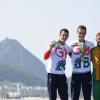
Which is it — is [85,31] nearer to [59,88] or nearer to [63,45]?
[63,45]

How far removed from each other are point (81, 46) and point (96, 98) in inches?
53.3

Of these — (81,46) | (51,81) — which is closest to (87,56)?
(81,46)

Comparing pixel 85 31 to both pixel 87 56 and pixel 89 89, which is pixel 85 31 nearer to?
pixel 87 56

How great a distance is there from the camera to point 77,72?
13492 mm

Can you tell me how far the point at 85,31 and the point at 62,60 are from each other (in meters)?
0.93

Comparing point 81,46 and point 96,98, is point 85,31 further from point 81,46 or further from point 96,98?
point 96,98

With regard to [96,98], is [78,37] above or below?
above

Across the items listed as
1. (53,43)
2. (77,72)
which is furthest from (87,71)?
(53,43)

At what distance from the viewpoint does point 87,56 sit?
43.9 ft

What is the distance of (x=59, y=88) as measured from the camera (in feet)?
44.4

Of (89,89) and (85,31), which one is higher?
(85,31)

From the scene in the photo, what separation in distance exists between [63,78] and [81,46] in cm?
93

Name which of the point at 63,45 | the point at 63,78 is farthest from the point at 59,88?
the point at 63,45

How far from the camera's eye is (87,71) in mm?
13461
